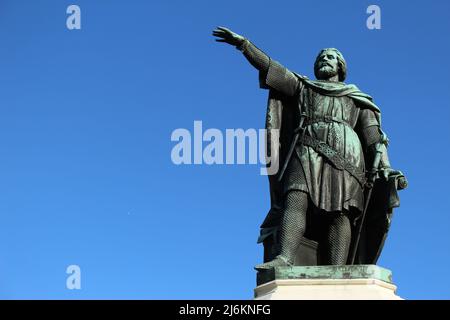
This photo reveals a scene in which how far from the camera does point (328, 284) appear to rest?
45.9ft

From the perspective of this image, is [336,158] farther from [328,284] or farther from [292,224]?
[328,284]

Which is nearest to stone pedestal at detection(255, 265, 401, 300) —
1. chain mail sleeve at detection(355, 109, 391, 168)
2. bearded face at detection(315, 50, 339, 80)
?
chain mail sleeve at detection(355, 109, 391, 168)

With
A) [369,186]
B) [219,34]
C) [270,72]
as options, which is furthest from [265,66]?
[369,186]

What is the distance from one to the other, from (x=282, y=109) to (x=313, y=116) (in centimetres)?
76

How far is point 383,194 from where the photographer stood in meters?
15.2

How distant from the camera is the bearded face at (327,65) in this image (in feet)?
53.1

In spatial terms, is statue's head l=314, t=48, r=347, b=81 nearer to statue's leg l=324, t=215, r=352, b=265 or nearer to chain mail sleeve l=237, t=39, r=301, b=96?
chain mail sleeve l=237, t=39, r=301, b=96

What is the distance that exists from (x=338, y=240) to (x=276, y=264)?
1.16 metres

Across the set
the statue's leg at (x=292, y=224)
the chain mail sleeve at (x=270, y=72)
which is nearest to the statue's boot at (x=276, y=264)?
the statue's leg at (x=292, y=224)

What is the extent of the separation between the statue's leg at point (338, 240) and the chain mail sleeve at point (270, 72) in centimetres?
238

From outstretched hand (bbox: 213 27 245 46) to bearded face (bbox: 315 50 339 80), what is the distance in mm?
1536

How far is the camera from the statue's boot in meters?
14.4
